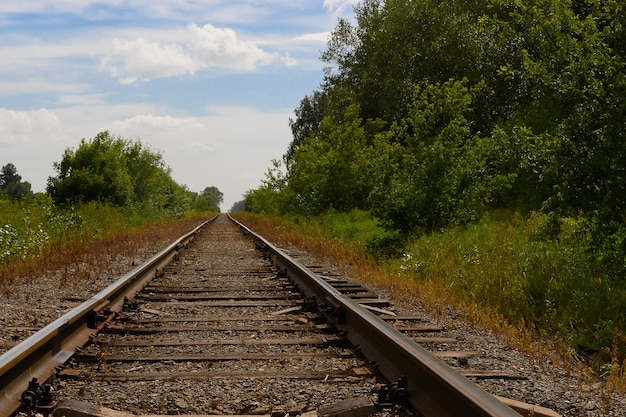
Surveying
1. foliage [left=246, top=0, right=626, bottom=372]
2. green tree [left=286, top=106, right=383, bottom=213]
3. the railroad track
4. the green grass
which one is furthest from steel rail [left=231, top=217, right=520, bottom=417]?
green tree [left=286, top=106, right=383, bottom=213]

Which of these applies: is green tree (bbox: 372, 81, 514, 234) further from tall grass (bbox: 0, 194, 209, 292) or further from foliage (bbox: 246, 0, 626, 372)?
tall grass (bbox: 0, 194, 209, 292)

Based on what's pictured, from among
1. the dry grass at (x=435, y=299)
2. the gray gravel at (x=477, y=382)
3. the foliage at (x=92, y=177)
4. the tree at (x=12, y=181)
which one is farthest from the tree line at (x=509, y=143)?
the tree at (x=12, y=181)

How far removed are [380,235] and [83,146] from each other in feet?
79.5

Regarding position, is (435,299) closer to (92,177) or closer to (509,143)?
(509,143)

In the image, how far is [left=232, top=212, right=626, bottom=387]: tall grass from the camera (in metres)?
5.21

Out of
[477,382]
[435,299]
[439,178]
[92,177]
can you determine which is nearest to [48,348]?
[477,382]

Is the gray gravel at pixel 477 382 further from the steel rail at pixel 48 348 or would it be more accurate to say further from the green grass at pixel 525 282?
the green grass at pixel 525 282

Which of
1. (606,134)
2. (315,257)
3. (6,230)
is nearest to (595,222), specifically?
(606,134)

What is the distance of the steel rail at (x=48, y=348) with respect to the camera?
10.5 ft

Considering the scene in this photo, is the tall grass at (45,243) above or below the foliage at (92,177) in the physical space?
below

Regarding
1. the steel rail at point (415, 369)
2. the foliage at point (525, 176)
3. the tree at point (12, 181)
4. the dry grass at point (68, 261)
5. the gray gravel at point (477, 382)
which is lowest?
the gray gravel at point (477, 382)

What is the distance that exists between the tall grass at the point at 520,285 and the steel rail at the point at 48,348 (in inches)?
122

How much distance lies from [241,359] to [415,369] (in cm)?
130

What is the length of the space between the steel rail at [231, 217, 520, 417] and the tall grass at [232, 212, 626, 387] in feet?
3.74
